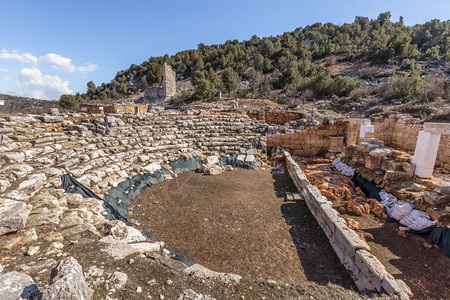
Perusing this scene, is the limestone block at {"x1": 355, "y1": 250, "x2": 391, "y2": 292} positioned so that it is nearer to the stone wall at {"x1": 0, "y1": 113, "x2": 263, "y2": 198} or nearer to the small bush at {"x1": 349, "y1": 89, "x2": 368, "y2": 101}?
the stone wall at {"x1": 0, "y1": 113, "x2": 263, "y2": 198}

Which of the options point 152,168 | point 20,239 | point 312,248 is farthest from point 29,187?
Result: point 312,248

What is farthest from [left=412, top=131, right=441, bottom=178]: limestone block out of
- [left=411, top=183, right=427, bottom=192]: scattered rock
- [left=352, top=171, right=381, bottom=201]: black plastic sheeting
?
[left=352, top=171, right=381, bottom=201]: black plastic sheeting

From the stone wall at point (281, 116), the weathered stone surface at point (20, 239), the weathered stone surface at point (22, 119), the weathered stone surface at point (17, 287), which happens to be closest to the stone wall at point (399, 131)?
the stone wall at point (281, 116)

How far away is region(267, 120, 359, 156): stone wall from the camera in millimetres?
10820

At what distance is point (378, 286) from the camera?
116 inches

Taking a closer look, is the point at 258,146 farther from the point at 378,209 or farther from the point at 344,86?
the point at 344,86

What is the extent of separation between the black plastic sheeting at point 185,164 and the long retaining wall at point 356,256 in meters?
4.57

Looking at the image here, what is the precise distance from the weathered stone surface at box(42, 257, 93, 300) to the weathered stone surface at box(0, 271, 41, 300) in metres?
0.25

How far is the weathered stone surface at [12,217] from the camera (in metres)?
2.77

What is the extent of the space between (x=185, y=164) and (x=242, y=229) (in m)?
4.24

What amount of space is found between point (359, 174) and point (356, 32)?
51928 mm

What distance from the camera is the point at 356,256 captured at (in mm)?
3422

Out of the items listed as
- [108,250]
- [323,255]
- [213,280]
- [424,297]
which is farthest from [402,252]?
[108,250]

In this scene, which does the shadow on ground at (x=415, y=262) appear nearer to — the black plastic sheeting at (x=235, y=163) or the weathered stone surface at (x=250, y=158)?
the black plastic sheeting at (x=235, y=163)
